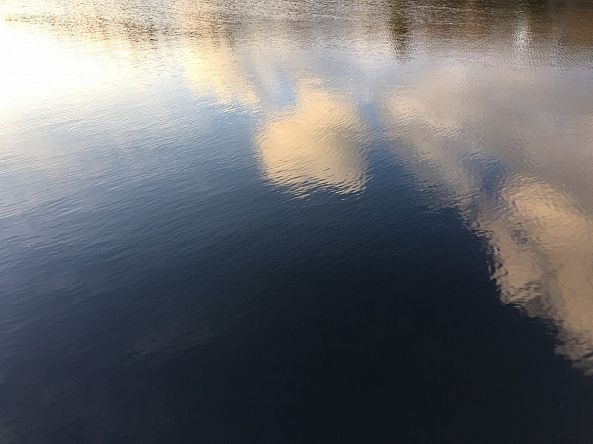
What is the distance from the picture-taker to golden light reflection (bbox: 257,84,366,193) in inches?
760

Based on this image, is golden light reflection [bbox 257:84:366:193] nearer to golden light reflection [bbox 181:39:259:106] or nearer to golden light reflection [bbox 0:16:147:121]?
golden light reflection [bbox 181:39:259:106]

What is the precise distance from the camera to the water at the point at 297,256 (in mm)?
10820

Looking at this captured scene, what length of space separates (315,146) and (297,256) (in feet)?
26.4

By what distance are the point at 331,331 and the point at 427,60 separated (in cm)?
2646

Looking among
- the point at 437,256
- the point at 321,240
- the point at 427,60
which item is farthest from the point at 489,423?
the point at 427,60

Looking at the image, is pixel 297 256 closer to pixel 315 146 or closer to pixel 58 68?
pixel 315 146

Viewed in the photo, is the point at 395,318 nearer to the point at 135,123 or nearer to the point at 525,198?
the point at 525,198

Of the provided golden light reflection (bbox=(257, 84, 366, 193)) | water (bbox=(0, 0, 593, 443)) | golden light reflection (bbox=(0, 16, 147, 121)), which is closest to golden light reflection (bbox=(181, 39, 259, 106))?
water (bbox=(0, 0, 593, 443))

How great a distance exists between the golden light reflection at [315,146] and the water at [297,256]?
0.12 metres

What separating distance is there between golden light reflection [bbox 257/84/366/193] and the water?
0.12 meters

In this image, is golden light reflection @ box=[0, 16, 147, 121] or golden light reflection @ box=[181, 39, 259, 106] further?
golden light reflection @ box=[0, 16, 147, 121]

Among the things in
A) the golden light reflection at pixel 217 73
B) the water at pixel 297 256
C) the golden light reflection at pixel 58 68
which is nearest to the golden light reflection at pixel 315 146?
the water at pixel 297 256

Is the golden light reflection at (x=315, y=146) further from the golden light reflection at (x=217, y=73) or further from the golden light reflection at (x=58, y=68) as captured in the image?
the golden light reflection at (x=58, y=68)

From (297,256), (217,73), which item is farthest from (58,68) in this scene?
(297,256)
